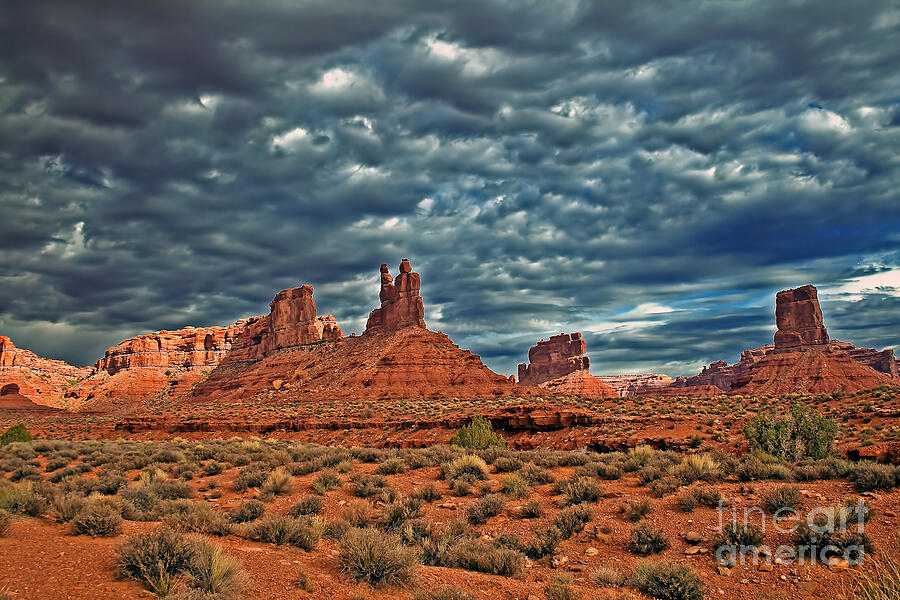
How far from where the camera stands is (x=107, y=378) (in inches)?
5310

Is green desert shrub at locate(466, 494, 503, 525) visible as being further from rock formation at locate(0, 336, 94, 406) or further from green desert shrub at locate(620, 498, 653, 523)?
rock formation at locate(0, 336, 94, 406)

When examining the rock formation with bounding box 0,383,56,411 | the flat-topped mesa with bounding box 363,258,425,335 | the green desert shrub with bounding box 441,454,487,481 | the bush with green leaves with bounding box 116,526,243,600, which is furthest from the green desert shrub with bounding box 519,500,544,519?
the rock formation with bounding box 0,383,56,411

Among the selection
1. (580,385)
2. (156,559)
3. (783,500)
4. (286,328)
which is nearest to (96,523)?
(156,559)

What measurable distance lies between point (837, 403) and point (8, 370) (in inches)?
6541

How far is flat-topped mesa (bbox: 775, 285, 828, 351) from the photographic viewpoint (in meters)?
Result: 113

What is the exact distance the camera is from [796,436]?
18609mm

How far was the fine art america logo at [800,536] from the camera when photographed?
28.4ft

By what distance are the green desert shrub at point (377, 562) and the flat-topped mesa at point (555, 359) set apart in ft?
520

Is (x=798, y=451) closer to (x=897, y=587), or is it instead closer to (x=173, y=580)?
(x=897, y=587)

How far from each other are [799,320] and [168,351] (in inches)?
6475

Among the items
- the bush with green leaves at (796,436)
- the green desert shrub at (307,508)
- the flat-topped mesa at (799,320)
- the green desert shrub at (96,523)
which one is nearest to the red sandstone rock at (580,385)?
the flat-topped mesa at (799,320)

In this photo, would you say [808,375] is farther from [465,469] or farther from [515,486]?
[515,486]

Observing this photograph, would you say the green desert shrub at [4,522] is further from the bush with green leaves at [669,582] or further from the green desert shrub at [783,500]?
the green desert shrub at [783,500]

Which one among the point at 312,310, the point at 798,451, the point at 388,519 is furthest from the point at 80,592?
the point at 312,310
